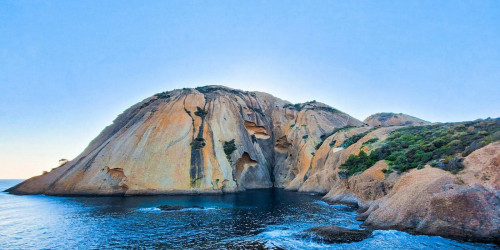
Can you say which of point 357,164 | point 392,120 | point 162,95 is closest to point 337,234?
point 357,164

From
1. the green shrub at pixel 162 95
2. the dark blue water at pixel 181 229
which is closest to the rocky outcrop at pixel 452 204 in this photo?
the dark blue water at pixel 181 229

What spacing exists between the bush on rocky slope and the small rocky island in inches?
5.6

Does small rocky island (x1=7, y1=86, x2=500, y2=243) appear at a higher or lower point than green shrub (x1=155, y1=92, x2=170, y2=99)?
lower

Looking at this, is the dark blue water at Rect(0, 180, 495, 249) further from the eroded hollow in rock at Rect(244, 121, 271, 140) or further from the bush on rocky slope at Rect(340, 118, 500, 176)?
the eroded hollow in rock at Rect(244, 121, 271, 140)

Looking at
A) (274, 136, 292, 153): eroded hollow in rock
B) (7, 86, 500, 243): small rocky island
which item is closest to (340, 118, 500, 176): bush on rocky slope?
(7, 86, 500, 243): small rocky island

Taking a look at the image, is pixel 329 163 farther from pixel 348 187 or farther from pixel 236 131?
pixel 236 131

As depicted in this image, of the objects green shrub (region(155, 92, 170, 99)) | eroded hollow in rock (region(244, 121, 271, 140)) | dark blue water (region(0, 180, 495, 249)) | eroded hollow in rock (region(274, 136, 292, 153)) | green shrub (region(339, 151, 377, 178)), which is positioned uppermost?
green shrub (region(155, 92, 170, 99))

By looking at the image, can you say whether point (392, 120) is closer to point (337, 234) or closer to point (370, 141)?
point (370, 141)

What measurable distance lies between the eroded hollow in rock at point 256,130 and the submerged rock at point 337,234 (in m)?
61.8

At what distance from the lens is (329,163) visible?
5091cm

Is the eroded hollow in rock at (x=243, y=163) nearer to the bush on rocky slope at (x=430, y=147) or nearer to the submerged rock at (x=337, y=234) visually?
the bush on rocky slope at (x=430, y=147)

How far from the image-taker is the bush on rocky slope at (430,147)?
24570 millimetres

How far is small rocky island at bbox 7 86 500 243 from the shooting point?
19.1m

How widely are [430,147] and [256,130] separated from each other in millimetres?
56037
